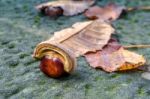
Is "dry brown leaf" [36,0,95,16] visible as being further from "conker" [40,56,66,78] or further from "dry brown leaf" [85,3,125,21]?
"conker" [40,56,66,78]

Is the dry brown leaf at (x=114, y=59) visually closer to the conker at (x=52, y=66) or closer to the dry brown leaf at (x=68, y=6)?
the conker at (x=52, y=66)

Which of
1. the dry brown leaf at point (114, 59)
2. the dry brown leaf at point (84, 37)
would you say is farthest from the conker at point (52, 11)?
the dry brown leaf at point (114, 59)

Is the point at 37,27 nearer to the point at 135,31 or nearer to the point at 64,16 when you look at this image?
the point at 64,16

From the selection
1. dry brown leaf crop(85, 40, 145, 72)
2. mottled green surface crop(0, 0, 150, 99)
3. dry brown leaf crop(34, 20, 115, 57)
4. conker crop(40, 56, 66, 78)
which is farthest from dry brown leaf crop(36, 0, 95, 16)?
conker crop(40, 56, 66, 78)

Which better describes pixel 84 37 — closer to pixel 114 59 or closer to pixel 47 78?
pixel 114 59

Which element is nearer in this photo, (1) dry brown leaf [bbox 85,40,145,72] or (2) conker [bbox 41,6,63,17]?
(1) dry brown leaf [bbox 85,40,145,72]

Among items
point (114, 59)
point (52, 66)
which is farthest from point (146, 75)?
point (52, 66)
